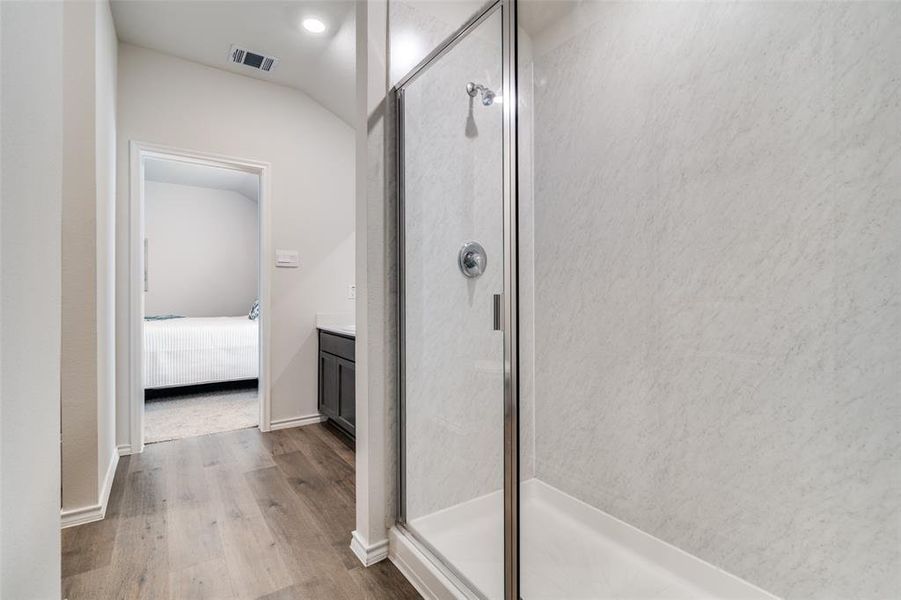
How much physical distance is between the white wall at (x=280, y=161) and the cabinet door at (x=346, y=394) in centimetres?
50

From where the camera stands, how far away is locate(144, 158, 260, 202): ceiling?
5438 millimetres

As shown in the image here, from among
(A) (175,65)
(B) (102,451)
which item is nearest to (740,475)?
(B) (102,451)

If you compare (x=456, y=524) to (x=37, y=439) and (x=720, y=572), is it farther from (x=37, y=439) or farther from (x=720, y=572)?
(x=37, y=439)

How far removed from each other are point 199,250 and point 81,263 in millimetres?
4871

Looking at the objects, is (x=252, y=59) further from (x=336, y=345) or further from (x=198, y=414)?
(x=198, y=414)

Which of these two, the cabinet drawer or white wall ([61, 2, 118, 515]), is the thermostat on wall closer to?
the cabinet drawer

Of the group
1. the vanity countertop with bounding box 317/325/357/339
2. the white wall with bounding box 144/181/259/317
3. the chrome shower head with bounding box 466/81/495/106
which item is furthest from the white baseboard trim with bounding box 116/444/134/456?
the white wall with bounding box 144/181/259/317

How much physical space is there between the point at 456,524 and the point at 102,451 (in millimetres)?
1842

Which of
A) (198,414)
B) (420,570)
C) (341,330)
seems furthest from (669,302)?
(198,414)

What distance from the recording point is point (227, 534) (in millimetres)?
1849

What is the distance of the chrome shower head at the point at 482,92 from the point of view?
1298 millimetres

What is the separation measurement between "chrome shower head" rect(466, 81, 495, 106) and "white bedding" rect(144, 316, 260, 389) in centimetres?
370

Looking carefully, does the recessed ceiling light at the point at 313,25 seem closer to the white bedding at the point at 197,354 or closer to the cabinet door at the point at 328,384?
the cabinet door at the point at 328,384

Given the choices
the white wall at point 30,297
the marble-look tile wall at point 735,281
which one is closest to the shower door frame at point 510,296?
the marble-look tile wall at point 735,281
